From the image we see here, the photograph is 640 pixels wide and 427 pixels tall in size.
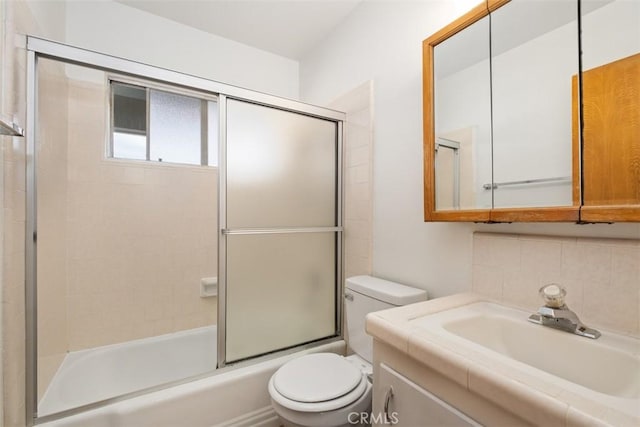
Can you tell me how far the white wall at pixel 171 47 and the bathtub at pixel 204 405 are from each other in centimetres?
198

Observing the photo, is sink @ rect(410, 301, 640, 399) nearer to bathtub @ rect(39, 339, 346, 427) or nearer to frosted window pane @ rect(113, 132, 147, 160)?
bathtub @ rect(39, 339, 346, 427)

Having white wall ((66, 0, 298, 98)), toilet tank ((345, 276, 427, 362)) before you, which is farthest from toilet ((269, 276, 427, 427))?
white wall ((66, 0, 298, 98))

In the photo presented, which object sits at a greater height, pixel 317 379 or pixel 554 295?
pixel 554 295

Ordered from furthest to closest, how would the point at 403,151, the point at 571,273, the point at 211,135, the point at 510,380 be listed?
the point at 211,135
the point at 403,151
the point at 571,273
the point at 510,380

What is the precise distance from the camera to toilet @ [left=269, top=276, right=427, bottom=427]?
115 cm

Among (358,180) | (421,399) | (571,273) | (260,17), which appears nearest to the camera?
(421,399)

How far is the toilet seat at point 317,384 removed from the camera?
116 centimetres

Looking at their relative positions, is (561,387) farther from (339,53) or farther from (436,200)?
(339,53)

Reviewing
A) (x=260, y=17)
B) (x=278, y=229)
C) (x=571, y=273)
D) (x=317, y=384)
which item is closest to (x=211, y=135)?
(x=260, y=17)

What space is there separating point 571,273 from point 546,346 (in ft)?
0.80

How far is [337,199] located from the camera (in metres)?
2.01

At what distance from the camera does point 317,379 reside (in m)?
1.30

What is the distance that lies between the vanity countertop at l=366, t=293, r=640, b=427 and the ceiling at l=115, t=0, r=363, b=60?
6.51ft

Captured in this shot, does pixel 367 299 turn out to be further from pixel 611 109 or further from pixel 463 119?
pixel 611 109
